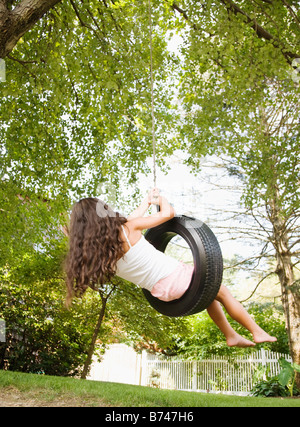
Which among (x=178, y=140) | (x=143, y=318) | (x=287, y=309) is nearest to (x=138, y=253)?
(x=178, y=140)

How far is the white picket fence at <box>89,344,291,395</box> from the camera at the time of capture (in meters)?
11.4

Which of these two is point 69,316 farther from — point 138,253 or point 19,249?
point 138,253

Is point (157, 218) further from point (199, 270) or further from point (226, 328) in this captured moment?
point (226, 328)

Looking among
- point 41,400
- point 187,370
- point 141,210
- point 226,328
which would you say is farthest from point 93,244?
point 187,370

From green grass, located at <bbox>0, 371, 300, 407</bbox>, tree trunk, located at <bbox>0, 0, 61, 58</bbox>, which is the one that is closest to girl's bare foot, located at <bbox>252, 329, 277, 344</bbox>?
green grass, located at <bbox>0, 371, 300, 407</bbox>

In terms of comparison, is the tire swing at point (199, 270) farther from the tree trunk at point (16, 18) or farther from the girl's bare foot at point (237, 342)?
the tree trunk at point (16, 18)

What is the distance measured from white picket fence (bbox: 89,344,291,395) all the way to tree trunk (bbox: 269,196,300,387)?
1.55m

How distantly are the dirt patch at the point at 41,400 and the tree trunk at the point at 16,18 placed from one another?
11.6ft

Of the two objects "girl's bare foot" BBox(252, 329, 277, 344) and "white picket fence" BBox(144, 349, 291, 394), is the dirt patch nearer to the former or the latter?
"girl's bare foot" BBox(252, 329, 277, 344)

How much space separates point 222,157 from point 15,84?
6.83 metres

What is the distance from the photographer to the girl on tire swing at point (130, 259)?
2.69m

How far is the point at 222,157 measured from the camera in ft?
38.7

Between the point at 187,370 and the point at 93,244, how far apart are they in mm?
11073

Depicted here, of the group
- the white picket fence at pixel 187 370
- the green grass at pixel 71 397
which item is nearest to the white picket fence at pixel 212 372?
the white picket fence at pixel 187 370
